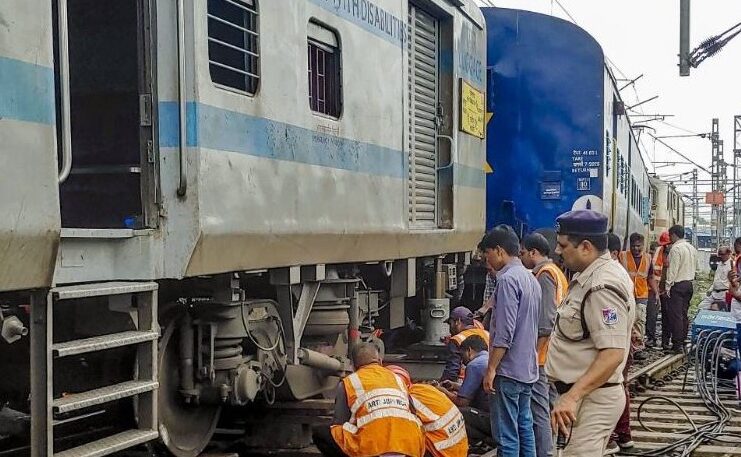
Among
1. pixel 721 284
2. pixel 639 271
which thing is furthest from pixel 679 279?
pixel 721 284

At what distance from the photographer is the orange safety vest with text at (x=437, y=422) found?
5.32 meters

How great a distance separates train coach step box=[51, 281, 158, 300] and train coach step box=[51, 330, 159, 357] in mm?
186

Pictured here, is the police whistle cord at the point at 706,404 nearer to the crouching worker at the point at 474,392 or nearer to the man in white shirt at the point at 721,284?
the crouching worker at the point at 474,392

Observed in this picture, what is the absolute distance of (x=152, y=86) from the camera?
4.35 metres

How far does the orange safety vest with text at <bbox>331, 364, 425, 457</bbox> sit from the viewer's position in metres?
4.97

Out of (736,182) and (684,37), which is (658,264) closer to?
(684,37)

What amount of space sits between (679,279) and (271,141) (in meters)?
8.66

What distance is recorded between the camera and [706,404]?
28.7 feet

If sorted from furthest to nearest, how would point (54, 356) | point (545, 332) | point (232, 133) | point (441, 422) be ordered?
1. point (545, 332)
2. point (441, 422)
3. point (232, 133)
4. point (54, 356)

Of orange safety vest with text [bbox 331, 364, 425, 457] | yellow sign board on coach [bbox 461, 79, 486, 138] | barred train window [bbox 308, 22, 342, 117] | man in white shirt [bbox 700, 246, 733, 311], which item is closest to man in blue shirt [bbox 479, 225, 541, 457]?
orange safety vest with text [bbox 331, 364, 425, 457]

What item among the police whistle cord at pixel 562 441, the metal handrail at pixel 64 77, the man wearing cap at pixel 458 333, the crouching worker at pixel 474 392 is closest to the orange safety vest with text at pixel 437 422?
the crouching worker at pixel 474 392

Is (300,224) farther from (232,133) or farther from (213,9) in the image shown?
(213,9)

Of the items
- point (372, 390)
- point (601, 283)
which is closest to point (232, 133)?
point (372, 390)

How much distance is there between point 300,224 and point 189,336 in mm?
934
